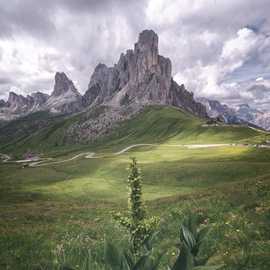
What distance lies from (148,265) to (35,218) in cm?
2966

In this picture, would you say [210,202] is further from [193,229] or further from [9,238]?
[193,229]

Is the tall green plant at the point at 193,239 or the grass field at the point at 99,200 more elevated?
the tall green plant at the point at 193,239

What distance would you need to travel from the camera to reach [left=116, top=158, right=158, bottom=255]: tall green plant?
4.89m

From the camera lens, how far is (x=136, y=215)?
5.38 meters

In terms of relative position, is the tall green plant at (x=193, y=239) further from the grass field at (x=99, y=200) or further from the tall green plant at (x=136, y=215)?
the grass field at (x=99, y=200)

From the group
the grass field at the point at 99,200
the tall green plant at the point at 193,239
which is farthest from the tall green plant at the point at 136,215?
the grass field at the point at 99,200

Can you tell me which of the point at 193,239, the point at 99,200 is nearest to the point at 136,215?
the point at 193,239

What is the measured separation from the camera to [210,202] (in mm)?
24734

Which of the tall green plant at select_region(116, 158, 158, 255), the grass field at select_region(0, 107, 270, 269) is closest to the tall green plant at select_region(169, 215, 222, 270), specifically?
the tall green plant at select_region(116, 158, 158, 255)

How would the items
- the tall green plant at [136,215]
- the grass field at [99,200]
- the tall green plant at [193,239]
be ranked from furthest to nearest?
1. the grass field at [99,200]
2. the tall green plant at [136,215]
3. the tall green plant at [193,239]

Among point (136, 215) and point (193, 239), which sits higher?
point (193, 239)

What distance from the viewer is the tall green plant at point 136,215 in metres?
4.89

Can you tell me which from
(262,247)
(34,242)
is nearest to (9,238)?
(34,242)

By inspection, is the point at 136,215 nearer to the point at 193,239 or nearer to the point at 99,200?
the point at 193,239
